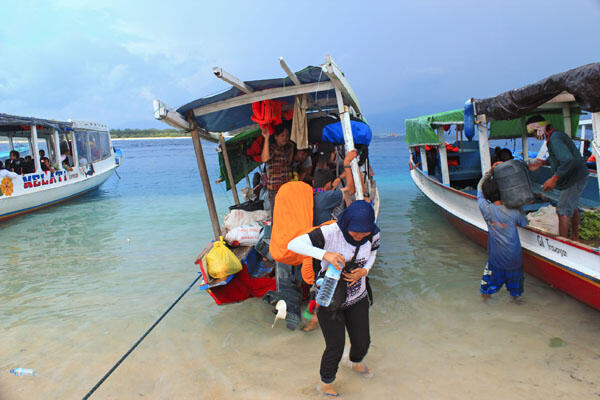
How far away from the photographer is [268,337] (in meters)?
4.11

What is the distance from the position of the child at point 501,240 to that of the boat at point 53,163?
13.7 meters

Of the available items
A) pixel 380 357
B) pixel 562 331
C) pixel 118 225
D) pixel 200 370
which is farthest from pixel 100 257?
pixel 562 331

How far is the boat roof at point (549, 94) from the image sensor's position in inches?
128

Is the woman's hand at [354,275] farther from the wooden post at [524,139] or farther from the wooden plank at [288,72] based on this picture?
the wooden post at [524,139]

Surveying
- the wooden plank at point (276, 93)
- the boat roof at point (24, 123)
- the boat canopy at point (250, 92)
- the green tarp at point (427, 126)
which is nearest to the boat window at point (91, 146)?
the boat roof at point (24, 123)

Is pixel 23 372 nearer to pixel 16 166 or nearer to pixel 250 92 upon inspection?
pixel 250 92

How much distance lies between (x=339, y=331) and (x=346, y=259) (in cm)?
57

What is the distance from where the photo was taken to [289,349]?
12.6ft

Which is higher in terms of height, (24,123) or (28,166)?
(24,123)

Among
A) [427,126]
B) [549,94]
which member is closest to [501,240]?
[549,94]

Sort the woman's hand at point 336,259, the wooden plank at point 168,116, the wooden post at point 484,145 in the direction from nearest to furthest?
the woman's hand at point 336,259
the wooden plank at point 168,116
the wooden post at point 484,145

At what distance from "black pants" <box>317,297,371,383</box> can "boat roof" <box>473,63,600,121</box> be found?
287 cm

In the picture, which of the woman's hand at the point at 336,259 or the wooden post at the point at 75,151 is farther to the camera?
the wooden post at the point at 75,151

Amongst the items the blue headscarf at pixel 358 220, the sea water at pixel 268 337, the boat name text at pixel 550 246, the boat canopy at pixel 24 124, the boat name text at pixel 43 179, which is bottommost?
the sea water at pixel 268 337
